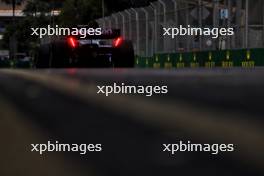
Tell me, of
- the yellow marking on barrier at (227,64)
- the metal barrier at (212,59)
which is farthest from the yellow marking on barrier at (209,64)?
the yellow marking on barrier at (227,64)

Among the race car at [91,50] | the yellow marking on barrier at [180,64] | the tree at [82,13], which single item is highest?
the tree at [82,13]

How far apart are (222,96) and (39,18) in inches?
4258

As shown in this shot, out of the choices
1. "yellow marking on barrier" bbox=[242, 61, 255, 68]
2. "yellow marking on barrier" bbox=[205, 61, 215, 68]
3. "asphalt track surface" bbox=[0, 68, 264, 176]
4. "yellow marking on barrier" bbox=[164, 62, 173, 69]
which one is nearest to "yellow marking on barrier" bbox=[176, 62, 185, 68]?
"yellow marking on barrier" bbox=[164, 62, 173, 69]

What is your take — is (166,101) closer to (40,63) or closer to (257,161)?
(257,161)

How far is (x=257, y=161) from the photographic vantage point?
4.80 m

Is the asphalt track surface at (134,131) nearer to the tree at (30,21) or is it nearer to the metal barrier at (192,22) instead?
the metal barrier at (192,22)

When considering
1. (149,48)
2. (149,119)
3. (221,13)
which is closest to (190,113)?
(149,119)

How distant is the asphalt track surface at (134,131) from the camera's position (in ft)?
15.7

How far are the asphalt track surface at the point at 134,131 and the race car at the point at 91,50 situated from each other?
18.9m

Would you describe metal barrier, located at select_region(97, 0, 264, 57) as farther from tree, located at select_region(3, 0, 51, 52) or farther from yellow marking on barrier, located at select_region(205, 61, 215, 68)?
tree, located at select_region(3, 0, 51, 52)

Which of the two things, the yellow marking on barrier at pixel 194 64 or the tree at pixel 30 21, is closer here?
the yellow marking on barrier at pixel 194 64

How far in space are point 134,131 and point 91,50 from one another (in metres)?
24.4

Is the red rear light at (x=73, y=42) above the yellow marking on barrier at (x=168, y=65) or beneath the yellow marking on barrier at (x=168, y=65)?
above

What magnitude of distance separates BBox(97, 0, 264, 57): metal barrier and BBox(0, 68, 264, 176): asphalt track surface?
22655 millimetres
